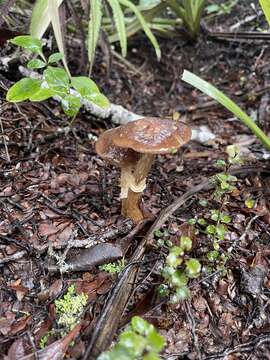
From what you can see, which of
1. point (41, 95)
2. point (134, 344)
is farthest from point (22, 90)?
point (134, 344)

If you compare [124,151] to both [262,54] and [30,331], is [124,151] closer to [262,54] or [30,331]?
[30,331]

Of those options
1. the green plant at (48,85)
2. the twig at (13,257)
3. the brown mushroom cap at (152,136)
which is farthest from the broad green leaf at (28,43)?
the twig at (13,257)

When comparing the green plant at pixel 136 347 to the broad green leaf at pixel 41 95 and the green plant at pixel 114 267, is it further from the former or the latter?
the broad green leaf at pixel 41 95

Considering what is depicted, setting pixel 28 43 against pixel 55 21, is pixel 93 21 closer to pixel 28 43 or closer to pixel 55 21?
pixel 55 21

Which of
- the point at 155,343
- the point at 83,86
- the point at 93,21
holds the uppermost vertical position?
the point at 93,21

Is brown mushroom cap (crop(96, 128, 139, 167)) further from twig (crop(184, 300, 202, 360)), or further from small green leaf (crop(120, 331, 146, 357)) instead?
small green leaf (crop(120, 331, 146, 357))
